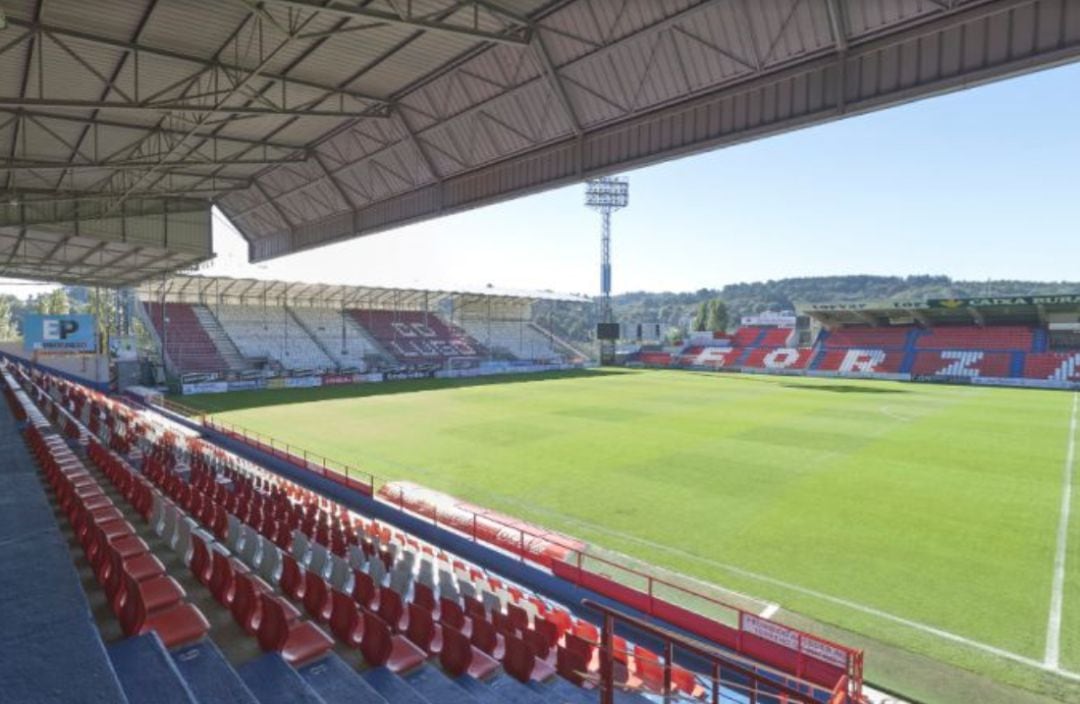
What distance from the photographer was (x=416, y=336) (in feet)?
215

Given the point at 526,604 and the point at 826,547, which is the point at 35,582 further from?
the point at 826,547

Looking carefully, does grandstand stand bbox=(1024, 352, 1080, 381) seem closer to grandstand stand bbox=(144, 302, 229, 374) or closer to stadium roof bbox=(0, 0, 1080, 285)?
stadium roof bbox=(0, 0, 1080, 285)

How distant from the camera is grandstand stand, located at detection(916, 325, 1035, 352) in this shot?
5340 centimetres

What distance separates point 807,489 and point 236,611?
1613cm

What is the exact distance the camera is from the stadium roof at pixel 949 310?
51219mm

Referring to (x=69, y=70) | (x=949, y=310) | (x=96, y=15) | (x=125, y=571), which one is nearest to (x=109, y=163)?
(x=69, y=70)

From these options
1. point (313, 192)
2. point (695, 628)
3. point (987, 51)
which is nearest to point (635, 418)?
point (313, 192)

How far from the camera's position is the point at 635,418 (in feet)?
102

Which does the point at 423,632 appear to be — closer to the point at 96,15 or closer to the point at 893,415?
the point at 96,15

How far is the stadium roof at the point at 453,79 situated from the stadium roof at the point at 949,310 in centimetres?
5418

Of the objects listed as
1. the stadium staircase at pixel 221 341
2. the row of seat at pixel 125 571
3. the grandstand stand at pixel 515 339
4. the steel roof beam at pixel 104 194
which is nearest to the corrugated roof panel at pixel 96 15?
the row of seat at pixel 125 571

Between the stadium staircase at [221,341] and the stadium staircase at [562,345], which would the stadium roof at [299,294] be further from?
the stadium staircase at [562,345]

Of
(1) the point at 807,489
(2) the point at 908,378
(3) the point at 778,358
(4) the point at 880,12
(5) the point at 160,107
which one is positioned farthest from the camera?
(3) the point at 778,358

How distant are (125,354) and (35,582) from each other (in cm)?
4636
